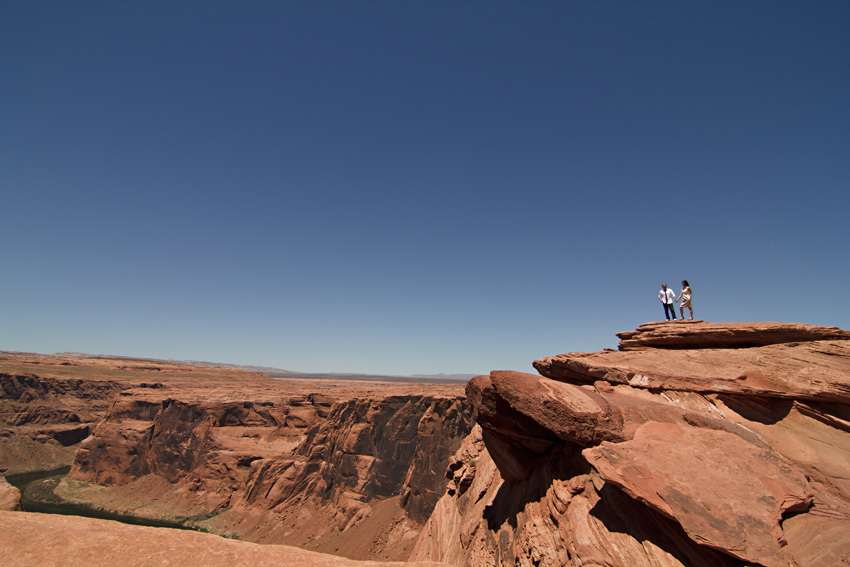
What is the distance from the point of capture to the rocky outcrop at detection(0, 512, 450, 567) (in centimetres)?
656

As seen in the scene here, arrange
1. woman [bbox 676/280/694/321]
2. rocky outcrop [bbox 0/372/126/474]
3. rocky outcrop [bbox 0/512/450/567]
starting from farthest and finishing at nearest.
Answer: rocky outcrop [bbox 0/372/126/474]
woman [bbox 676/280/694/321]
rocky outcrop [bbox 0/512/450/567]

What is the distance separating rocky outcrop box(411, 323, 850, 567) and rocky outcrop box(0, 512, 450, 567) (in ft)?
13.1

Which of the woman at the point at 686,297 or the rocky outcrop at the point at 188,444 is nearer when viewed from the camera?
the woman at the point at 686,297

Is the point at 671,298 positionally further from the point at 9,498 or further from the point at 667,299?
the point at 9,498

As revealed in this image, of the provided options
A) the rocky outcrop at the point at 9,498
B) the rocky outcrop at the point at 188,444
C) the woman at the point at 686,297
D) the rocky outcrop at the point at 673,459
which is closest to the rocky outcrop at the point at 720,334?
the rocky outcrop at the point at 673,459

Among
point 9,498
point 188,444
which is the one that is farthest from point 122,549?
point 188,444

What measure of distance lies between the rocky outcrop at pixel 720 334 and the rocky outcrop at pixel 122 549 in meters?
11.2

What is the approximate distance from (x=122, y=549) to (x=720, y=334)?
17891 millimetres

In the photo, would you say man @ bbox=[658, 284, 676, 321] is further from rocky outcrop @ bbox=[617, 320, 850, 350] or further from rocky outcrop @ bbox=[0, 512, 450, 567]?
rocky outcrop @ bbox=[0, 512, 450, 567]

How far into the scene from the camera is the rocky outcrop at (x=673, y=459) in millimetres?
6020

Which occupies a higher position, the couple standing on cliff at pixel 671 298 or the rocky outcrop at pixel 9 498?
the couple standing on cliff at pixel 671 298

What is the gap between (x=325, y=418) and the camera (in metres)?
63.6

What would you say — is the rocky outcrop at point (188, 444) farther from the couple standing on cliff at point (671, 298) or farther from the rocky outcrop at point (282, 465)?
→ the couple standing on cliff at point (671, 298)

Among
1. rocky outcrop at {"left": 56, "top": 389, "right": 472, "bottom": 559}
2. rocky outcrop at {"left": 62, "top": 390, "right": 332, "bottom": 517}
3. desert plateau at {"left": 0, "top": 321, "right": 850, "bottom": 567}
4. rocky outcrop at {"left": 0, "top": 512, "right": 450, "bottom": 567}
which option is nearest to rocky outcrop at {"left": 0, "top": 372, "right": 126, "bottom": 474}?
rocky outcrop at {"left": 62, "top": 390, "right": 332, "bottom": 517}
